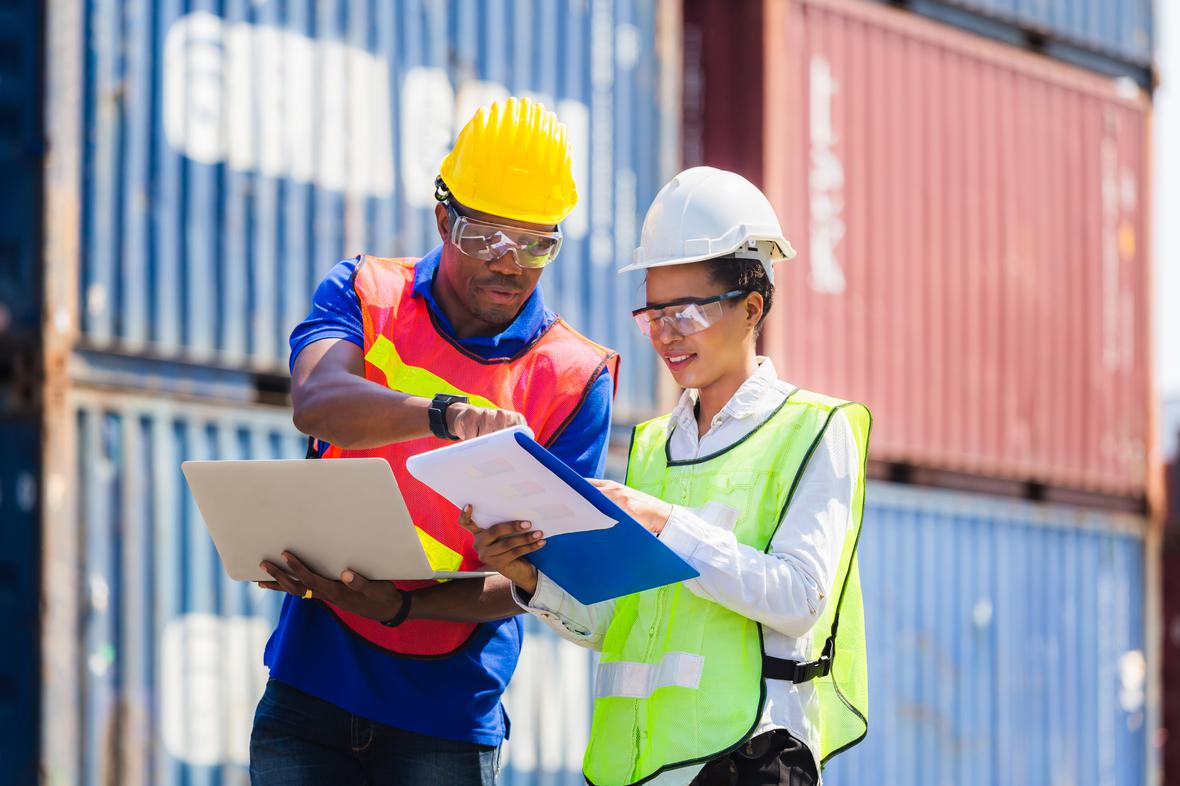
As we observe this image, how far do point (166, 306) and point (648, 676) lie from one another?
18.0 ft

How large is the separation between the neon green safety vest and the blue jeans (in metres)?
0.38

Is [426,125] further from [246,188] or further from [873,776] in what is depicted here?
[873,776]

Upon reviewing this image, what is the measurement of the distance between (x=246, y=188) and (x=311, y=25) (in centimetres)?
102

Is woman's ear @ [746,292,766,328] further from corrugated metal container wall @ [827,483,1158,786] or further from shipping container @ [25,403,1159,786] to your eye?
corrugated metal container wall @ [827,483,1158,786]

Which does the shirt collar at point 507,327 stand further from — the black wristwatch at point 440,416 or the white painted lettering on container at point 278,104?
the white painted lettering on container at point 278,104

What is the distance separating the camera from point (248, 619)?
7891 mm

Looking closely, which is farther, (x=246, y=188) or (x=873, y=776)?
(x=873, y=776)

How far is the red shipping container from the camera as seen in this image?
1082cm

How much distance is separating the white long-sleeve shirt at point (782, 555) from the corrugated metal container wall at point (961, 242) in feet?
24.4

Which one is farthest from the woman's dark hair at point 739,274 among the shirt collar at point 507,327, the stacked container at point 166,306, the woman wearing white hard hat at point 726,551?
the stacked container at point 166,306

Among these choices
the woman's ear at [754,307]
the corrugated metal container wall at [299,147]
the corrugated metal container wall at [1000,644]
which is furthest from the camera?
the corrugated metal container wall at [1000,644]

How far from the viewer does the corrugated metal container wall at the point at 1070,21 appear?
39.1 ft

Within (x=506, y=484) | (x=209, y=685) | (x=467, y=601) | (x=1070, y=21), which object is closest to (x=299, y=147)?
(x=209, y=685)

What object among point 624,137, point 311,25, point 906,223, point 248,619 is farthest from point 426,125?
point 906,223
